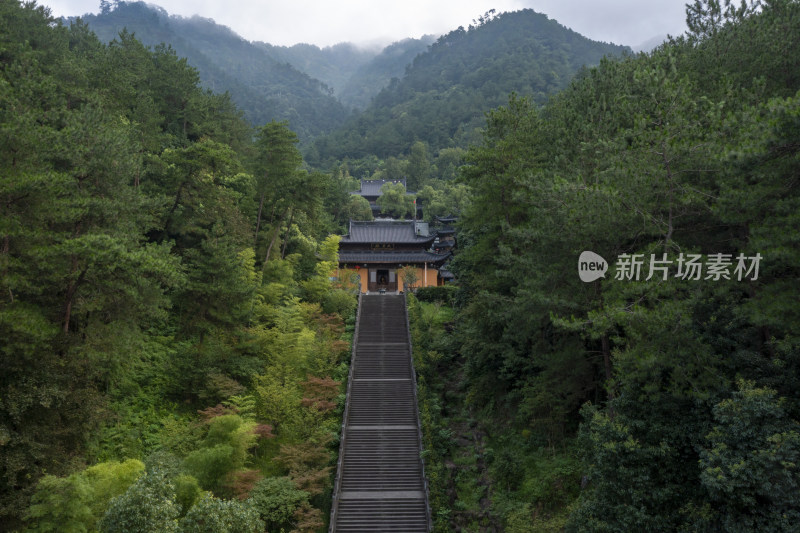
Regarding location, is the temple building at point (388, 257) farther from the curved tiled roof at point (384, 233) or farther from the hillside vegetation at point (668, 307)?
the hillside vegetation at point (668, 307)

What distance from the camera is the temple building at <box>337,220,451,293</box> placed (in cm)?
4047

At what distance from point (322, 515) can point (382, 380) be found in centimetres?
806

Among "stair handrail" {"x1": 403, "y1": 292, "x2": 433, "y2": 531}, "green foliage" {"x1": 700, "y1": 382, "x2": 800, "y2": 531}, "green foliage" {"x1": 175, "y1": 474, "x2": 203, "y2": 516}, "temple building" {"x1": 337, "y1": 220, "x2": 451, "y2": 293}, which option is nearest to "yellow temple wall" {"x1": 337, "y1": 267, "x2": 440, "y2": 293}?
"temple building" {"x1": 337, "y1": 220, "x2": 451, "y2": 293}

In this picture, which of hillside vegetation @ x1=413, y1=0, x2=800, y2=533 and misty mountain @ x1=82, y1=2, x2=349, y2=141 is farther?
misty mountain @ x1=82, y1=2, x2=349, y2=141

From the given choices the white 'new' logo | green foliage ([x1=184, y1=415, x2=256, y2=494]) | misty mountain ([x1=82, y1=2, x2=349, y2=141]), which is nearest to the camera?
the white 'new' logo

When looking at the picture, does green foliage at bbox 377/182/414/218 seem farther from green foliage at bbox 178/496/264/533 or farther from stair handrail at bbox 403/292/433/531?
green foliage at bbox 178/496/264/533

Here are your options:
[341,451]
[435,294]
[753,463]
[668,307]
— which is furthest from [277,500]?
[435,294]

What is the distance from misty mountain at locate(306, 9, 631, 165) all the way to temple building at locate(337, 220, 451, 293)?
43325 mm

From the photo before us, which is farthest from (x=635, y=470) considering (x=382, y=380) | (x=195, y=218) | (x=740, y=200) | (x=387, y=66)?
(x=387, y=66)

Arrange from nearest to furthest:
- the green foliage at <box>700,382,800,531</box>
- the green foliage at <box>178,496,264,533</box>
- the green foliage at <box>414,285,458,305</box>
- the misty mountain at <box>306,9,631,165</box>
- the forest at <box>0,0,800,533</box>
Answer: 1. the green foliage at <box>700,382,800,531</box>
2. the forest at <box>0,0,800,533</box>
3. the green foliage at <box>178,496,264,533</box>
4. the green foliage at <box>414,285,458,305</box>
5. the misty mountain at <box>306,9,631,165</box>

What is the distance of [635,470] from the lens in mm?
10234

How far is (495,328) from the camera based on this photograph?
66.8 ft

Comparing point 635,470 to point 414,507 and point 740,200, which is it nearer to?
point 740,200

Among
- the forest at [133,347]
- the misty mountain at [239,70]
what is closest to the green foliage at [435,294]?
the forest at [133,347]
